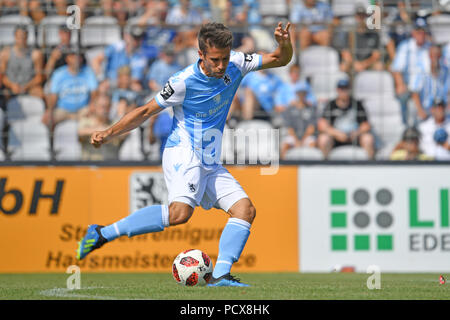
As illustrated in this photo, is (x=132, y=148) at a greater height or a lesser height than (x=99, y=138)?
lesser

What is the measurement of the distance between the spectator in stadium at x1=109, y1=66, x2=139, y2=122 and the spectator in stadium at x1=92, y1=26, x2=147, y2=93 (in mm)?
77

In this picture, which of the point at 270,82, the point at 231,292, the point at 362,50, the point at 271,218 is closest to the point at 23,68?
the point at 270,82

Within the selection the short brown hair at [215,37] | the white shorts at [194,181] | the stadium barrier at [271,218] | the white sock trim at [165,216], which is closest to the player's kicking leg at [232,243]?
the white shorts at [194,181]

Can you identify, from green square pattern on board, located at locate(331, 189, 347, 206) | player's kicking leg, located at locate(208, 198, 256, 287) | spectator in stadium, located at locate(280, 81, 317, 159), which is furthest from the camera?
spectator in stadium, located at locate(280, 81, 317, 159)

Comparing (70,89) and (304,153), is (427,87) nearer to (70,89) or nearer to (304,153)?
(304,153)

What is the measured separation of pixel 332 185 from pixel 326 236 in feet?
2.42

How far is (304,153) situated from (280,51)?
465 centimetres

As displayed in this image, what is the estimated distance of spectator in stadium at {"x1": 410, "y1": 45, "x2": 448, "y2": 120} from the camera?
492 inches

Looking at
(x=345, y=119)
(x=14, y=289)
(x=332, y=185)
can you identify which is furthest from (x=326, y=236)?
(x=14, y=289)

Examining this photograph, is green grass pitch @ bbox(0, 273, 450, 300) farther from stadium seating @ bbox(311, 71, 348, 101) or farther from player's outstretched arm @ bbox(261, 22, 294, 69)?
stadium seating @ bbox(311, 71, 348, 101)

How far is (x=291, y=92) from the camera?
12.8 meters

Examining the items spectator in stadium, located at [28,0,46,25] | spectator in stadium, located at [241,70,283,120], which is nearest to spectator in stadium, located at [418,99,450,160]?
spectator in stadium, located at [241,70,283,120]

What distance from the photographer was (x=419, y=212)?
459 inches

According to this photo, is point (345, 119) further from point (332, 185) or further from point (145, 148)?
point (145, 148)
